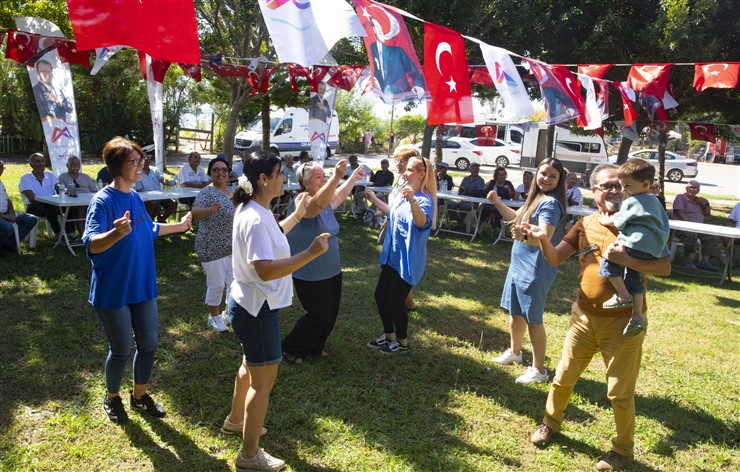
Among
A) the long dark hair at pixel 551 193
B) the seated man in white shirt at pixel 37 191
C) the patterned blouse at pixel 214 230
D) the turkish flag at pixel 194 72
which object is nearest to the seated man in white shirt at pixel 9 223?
the seated man in white shirt at pixel 37 191

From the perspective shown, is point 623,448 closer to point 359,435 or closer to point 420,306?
point 359,435

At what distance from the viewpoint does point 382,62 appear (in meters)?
4.36

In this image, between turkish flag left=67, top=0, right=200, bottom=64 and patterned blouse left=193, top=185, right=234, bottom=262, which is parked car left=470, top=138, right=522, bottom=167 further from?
turkish flag left=67, top=0, right=200, bottom=64

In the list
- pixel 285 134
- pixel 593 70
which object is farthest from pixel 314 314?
pixel 285 134

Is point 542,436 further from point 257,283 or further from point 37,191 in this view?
point 37,191

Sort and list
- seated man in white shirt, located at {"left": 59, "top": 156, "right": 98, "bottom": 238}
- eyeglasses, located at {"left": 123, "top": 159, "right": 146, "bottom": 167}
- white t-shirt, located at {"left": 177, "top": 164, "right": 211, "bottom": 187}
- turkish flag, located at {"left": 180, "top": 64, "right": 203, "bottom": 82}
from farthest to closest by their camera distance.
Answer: white t-shirt, located at {"left": 177, "top": 164, "right": 211, "bottom": 187} < turkish flag, located at {"left": 180, "top": 64, "right": 203, "bottom": 82} < seated man in white shirt, located at {"left": 59, "top": 156, "right": 98, "bottom": 238} < eyeglasses, located at {"left": 123, "top": 159, "right": 146, "bottom": 167}

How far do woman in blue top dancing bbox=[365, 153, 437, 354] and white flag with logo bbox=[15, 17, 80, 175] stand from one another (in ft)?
19.1

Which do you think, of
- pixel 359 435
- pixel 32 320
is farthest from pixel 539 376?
pixel 32 320

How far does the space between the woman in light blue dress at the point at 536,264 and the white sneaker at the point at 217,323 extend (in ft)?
7.91

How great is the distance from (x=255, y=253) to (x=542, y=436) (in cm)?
215

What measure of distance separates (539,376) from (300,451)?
198cm

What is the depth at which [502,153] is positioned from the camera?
27.0m

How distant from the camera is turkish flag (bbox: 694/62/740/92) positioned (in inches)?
280

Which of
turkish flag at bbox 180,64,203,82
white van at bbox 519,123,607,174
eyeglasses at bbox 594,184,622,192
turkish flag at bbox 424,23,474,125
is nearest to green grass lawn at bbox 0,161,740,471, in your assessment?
eyeglasses at bbox 594,184,622,192
